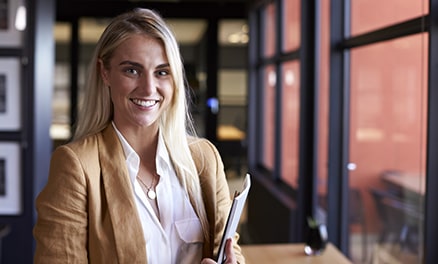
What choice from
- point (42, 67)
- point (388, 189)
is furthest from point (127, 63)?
point (42, 67)

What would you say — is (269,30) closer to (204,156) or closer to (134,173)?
(204,156)

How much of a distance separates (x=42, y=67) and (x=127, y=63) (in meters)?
3.02

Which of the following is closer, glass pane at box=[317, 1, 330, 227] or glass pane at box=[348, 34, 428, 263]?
glass pane at box=[348, 34, 428, 263]

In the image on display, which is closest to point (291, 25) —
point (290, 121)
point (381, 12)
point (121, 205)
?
point (290, 121)

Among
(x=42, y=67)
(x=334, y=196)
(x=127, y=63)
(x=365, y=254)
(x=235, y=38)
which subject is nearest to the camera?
(x=127, y=63)

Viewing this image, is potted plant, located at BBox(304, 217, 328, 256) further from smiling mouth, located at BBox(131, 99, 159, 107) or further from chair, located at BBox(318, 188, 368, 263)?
smiling mouth, located at BBox(131, 99, 159, 107)

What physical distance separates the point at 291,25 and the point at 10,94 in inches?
95.8

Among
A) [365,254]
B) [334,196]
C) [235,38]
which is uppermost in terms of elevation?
[235,38]

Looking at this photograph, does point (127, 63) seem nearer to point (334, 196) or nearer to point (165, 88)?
point (165, 88)

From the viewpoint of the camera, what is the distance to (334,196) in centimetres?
378

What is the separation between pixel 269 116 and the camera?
21.1ft

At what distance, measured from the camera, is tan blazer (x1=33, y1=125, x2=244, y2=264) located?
1199 millimetres

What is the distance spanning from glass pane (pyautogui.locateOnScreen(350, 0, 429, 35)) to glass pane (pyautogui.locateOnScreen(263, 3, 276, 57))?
2.43 metres

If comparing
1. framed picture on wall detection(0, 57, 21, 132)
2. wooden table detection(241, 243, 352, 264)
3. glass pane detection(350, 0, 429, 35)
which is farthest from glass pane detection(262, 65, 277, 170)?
wooden table detection(241, 243, 352, 264)
